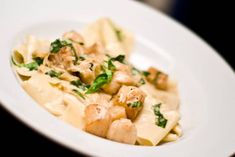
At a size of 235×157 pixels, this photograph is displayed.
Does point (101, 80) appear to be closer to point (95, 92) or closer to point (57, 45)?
point (95, 92)

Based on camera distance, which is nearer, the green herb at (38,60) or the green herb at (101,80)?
the green herb at (101,80)

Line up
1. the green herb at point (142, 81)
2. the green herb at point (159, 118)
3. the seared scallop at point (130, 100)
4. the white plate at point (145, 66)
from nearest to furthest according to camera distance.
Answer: the white plate at point (145, 66), the seared scallop at point (130, 100), the green herb at point (159, 118), the green herb at point (142, 81)

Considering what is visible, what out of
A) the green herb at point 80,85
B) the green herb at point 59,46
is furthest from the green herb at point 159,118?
the green herb at point 59,46

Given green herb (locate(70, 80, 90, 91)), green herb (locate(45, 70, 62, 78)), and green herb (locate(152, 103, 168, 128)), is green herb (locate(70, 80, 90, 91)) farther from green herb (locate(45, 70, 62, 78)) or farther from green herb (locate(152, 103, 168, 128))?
green herb (locate(152, 103, 168, 128))

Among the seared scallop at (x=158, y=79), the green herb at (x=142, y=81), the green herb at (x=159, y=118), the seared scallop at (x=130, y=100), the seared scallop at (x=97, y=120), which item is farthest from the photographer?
the seared scallop at (x=158, y=79)

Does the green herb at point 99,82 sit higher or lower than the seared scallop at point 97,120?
higher

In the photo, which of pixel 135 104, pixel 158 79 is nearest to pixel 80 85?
pixel 135 104

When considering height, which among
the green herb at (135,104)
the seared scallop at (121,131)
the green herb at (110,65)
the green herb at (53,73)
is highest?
the green herb at (110,65)

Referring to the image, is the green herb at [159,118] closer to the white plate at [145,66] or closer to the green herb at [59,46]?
the white plate at [145,66]
